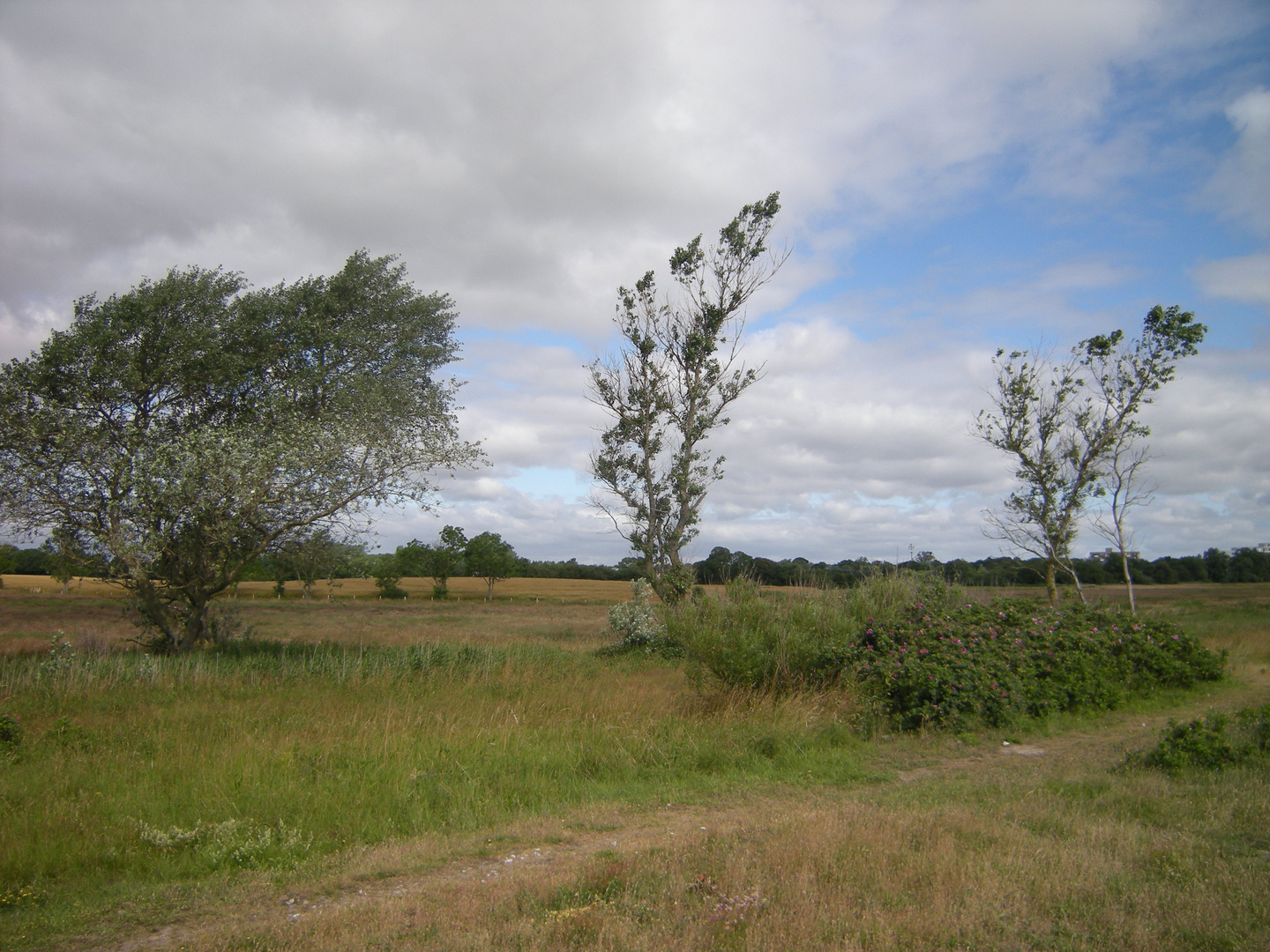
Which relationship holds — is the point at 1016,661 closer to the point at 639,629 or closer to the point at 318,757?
the point at 318,757

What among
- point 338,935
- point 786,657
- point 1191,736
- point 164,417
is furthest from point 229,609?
point 1191,736

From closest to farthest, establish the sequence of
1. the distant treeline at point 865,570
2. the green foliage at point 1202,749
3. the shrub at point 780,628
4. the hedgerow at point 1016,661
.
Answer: the green foliage at point 1202,749 < the hedgerow at point 1016,661 < the shrub at point 780,628 < the distant treeline at point 865,570

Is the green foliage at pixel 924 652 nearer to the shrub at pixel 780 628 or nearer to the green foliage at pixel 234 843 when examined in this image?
the shrub at pixel 780 628

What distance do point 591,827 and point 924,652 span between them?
6.59 m

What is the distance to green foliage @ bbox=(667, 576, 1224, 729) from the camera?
35.0 feet

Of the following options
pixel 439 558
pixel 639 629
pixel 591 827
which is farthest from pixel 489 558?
pixel 591 827

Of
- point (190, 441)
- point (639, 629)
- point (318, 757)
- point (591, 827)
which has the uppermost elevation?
point (190, 441)

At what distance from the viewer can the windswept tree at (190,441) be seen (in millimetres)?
15523

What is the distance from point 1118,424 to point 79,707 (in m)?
27.4

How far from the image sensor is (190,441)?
15.6m

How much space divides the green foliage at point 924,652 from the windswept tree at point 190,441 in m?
Answer: 8.47

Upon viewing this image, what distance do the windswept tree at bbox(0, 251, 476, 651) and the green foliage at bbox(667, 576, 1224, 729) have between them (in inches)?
333

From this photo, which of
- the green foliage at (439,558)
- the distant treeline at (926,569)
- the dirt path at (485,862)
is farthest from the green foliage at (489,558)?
the dirt path at (485,862)

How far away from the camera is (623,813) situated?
6812 mm
